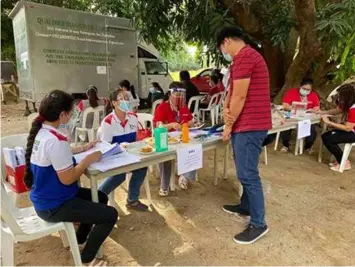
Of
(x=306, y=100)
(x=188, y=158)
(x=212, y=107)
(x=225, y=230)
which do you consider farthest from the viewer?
(x=212, y=107)

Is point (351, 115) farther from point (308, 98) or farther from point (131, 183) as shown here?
point (131, 183)

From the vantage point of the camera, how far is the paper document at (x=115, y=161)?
6.45ft

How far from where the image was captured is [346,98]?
3.74 m

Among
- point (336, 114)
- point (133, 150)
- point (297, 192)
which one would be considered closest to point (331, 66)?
point (336, 114)

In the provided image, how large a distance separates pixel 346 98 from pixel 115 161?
303cm

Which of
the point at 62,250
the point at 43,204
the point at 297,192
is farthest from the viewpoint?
the point at 297,192

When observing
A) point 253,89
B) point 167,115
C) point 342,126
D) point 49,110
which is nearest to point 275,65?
point 342,126

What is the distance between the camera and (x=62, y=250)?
2.26 meters

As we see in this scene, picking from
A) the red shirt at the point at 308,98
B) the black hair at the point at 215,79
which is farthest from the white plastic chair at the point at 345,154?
the black hair at the point at 215,79

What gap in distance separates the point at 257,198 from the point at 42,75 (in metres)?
5.98

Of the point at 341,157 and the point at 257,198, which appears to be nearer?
the point at 257,198

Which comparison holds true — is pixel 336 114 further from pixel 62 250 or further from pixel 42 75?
pixel 42 75

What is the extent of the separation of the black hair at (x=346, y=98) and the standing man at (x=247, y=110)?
205cm

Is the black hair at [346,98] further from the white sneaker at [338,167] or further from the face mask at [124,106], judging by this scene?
the face mask at [124,106]
